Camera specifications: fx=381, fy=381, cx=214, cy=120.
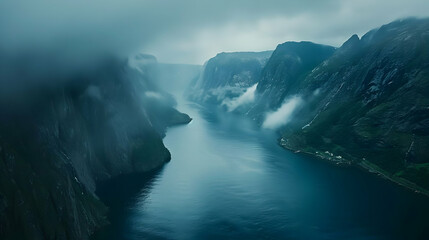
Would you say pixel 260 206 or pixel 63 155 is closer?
pixel 63 155

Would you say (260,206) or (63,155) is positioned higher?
(63,155)

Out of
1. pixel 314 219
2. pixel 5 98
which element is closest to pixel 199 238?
pixel 314 219

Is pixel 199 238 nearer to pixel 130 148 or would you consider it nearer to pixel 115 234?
pixel 115 234

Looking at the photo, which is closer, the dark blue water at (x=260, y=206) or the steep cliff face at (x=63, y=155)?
the steep cliff face at (x=63, y=155)

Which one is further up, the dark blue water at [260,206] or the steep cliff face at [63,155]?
the steep cliff face at [63,155]
